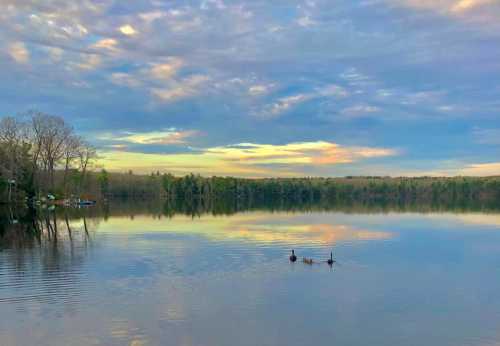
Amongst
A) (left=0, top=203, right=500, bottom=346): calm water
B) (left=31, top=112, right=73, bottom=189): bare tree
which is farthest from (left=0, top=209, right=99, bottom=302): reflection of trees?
(left=31, top=112, right=73, bottom=189): bare tree

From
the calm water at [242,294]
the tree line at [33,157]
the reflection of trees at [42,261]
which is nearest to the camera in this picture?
the calm water at [242,294]

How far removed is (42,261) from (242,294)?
1233 cm

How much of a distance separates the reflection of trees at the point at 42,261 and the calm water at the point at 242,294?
0.07 metres

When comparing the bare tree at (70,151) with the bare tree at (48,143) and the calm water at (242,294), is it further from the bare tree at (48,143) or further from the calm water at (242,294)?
the calm water at (242,294)

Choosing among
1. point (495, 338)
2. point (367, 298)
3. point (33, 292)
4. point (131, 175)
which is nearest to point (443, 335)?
point (495, 338)

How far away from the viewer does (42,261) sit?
2586 centimetres

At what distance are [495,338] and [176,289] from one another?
36.8 feet

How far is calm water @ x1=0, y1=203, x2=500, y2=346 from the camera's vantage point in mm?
14484

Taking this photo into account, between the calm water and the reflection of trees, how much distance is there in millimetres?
72

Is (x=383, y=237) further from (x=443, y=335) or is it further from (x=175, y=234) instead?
(x=443, y=335)

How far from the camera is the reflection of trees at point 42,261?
61.9 ft

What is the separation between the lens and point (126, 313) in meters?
16.2

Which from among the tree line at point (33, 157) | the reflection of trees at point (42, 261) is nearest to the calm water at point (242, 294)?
the reflection of trees at point (42, 261)

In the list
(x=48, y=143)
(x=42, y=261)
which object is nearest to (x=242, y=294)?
(x=42, y=261)
